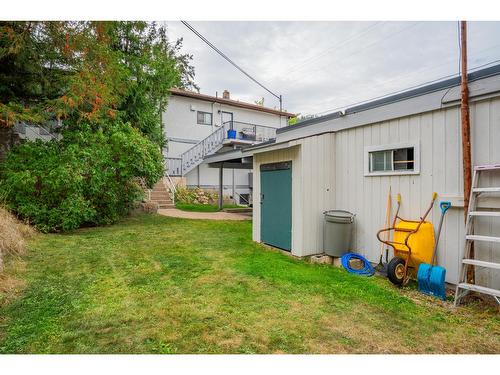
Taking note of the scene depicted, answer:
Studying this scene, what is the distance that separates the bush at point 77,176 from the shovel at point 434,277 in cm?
776

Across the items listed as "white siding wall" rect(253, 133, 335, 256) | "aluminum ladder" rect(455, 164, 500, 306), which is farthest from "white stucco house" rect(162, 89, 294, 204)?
"aluminum ladder" rect(455, 164, 500, 306)

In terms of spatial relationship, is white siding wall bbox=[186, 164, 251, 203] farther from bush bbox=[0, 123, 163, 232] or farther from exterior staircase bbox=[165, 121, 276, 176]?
bush bbox=[0, 123, 163, 232]

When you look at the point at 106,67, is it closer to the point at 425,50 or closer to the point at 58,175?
the point at 58,175

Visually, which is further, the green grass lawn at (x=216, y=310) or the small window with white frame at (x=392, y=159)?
the small window with white frame at (x=392, y=159)

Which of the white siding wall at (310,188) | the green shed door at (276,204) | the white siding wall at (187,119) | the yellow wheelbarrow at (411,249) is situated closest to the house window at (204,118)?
the white siding wall at (187,119)

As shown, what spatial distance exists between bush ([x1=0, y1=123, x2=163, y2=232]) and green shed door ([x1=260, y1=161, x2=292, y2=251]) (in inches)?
174

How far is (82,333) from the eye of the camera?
8.34 feet

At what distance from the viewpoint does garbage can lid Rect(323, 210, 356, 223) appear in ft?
16.4

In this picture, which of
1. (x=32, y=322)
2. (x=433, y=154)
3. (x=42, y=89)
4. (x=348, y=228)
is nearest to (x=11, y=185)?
(x=42, y=89)

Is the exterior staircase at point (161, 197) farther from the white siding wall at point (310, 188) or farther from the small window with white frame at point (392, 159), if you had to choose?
the small window with white frame at point (392, 159)

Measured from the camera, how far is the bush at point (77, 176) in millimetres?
7277

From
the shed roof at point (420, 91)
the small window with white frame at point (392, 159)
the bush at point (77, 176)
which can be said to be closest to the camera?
the shed roof at point (420, 91)

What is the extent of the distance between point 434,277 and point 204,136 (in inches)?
695

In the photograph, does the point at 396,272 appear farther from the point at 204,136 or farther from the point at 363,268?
the point at 204,136
